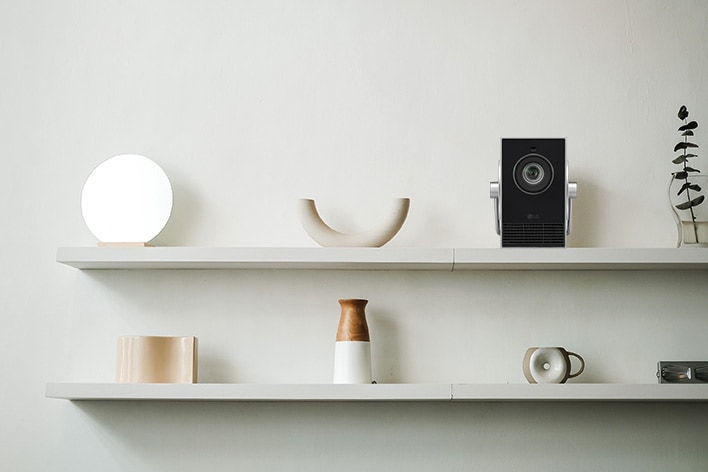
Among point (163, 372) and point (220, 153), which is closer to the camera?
point (163, 372)

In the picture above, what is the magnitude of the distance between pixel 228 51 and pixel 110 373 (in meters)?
0.89

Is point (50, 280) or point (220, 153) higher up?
point (220, 153)

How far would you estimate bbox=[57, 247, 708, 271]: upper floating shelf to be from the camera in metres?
2.08

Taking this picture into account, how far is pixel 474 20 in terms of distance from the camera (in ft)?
7.74

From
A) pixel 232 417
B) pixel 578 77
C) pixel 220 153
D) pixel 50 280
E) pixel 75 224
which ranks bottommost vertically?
pixel 232 417

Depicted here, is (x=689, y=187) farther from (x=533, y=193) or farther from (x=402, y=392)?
(x=402, y=392)

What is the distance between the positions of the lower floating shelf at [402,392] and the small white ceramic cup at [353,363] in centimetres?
6

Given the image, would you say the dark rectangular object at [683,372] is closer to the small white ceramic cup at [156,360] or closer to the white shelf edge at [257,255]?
the white shelf edge at [257,255]

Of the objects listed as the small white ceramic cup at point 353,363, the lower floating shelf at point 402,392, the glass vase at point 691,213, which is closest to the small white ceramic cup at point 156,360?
the lower floating shelf at point 402,392

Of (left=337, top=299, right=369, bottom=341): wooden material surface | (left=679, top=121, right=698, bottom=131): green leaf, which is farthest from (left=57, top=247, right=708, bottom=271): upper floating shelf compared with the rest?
(left=679, top=121, right=698, bottom=131): green leaf

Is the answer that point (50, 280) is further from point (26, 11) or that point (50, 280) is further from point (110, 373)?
point (26, 11)

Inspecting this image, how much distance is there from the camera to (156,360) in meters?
2.11

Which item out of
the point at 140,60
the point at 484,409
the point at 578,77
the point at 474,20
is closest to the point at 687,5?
the point at 578,77

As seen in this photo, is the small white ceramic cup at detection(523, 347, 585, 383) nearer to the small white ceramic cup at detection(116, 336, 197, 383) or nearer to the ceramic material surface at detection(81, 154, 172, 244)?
the small white ceramic cup at detection(116, 336, 197, 383)
